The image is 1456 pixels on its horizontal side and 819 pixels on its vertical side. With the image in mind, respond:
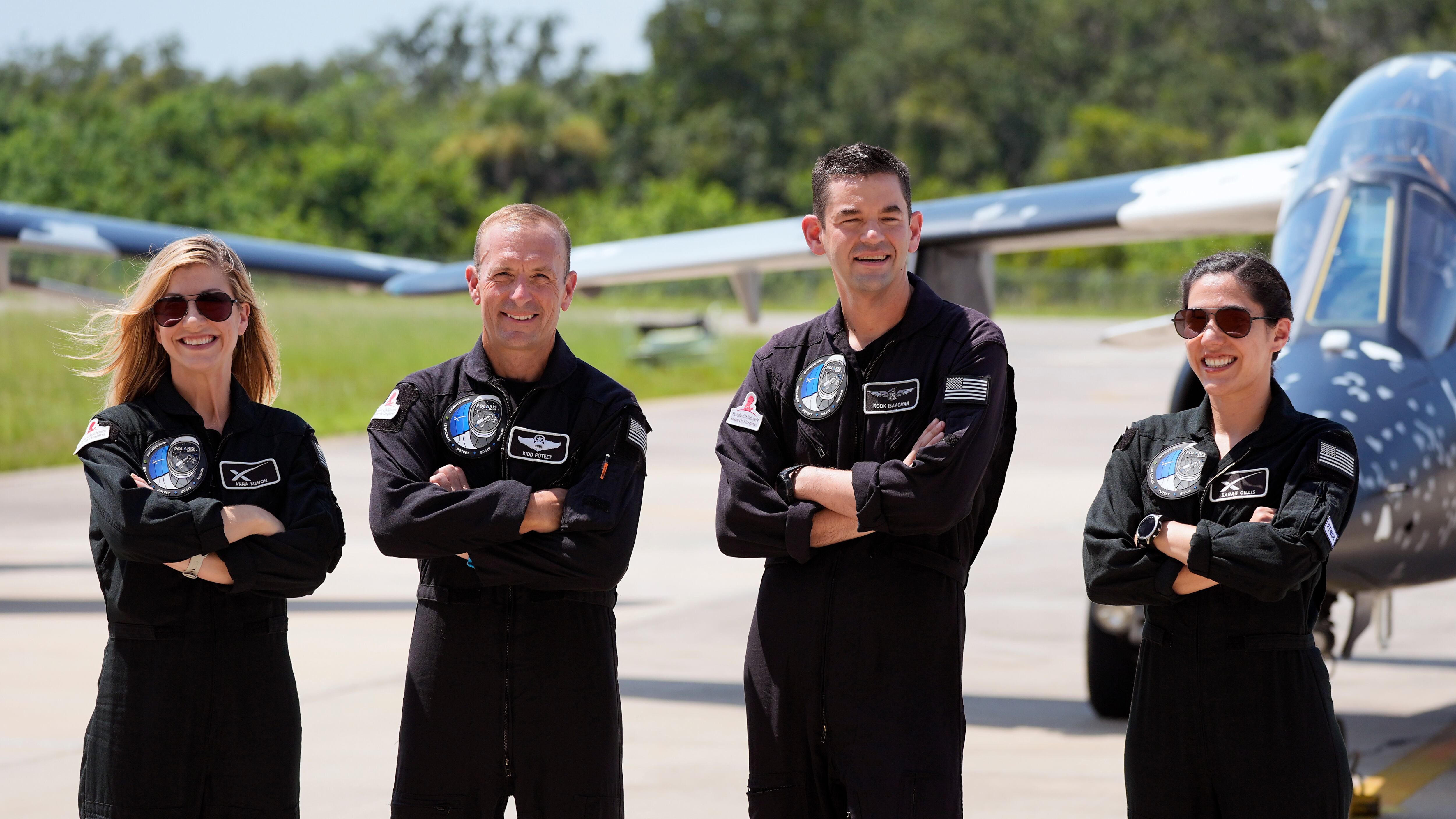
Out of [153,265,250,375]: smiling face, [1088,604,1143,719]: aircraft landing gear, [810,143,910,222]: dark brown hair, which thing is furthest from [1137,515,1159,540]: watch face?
[1088,604,1143,719]: aircraft landing gear

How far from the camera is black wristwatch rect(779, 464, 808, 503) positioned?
4133mm

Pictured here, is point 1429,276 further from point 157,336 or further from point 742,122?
point 742,122

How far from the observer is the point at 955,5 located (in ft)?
250

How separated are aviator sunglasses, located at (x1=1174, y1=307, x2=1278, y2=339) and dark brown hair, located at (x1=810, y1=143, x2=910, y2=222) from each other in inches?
30.8

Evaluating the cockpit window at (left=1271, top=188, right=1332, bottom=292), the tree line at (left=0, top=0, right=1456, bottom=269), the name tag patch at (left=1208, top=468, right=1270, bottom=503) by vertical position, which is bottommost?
the name tag patch at (left=1208, top=468, right=1270, bottom=503)

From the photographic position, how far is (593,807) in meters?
Result: 3.97

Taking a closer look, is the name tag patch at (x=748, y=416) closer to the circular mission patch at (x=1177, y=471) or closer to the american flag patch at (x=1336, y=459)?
the circular mission patch at (x=1177, y=471)

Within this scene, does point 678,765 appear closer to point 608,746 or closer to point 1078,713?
point 1078,713

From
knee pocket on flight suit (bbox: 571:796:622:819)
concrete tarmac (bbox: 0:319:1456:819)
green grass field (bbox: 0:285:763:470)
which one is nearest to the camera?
knee pocket on flight suit (bbox: 571:796:622:819)

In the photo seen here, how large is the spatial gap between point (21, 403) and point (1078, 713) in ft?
70.5

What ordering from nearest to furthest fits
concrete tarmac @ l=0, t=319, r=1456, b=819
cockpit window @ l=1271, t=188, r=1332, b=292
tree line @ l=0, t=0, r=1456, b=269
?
cockpit window @ l=1271, t=188, r=1332, b=292
concrete tarmac @ l=0, t=319, r=1456, b=819
tree line @ l=0, t=0, r=1456, b=269

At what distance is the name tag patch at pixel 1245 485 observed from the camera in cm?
404

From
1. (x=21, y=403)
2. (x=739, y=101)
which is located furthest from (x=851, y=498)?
(x=739, y=101)

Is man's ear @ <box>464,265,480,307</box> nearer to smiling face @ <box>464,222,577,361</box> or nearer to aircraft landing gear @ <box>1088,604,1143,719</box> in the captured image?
smiling face @ <box>464,222,577,361</box>
